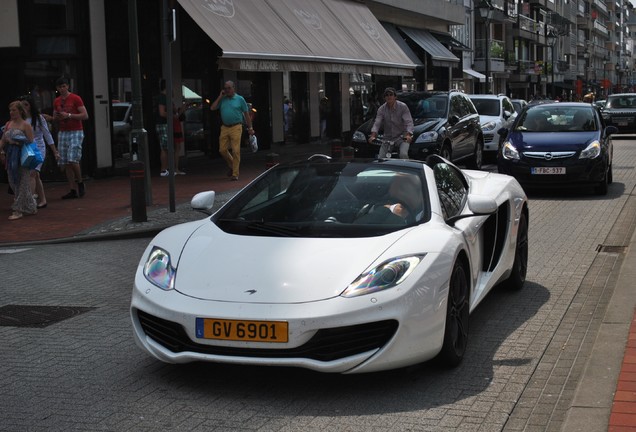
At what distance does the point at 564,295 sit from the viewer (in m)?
7.78

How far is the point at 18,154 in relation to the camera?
13234mm

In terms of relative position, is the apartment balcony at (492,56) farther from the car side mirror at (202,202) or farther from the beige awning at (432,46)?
the car side mirror at (202,202)

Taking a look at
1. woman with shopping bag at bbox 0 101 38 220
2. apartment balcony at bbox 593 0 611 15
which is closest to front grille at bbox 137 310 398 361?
woman with shopping bag at bbox 0 101 38 220

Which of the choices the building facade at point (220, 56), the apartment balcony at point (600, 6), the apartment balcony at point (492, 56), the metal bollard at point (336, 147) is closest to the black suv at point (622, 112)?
the building facade at point (220, 56)

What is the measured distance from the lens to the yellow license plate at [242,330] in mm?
4902

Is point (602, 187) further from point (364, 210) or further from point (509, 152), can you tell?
point (364, 210)

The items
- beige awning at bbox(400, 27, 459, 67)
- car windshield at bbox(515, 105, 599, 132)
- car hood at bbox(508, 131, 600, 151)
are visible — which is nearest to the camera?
car hood at bbox(508, 131, 600, 151)

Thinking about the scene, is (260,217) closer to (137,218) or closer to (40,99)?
(137,218)

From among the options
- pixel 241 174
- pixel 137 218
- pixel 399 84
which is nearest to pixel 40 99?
pixel 241 174

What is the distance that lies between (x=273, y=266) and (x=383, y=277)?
636mm

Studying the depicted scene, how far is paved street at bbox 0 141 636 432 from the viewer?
4.73 meters

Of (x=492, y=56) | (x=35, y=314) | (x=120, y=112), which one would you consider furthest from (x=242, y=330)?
(x=492, y=56)

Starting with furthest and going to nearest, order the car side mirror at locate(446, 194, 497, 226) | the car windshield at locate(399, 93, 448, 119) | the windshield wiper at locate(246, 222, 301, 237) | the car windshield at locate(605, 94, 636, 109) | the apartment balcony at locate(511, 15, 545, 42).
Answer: the apartment balcony at locate(511, 15, 545, 42) → the car windshield at locate(605, 94, 636, 109) → the car windshield at locate(399, 93, 448, 119) → the car side mirror at locate(446, 194, 497, 226) → the windshield wiper at locate(246, 222, 301, 237)

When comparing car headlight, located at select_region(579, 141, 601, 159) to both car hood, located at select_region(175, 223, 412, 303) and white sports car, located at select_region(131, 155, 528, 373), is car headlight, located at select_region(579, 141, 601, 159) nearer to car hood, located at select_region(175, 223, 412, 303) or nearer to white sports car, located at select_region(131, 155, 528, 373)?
white sports car, located at select_region(131, 155, 528, 373)
